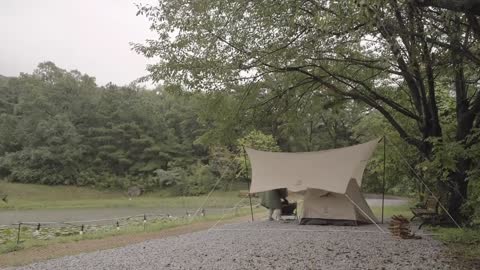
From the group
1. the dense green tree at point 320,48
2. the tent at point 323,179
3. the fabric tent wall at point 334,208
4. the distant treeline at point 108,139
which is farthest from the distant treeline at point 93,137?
the dense green tree at point 320,48

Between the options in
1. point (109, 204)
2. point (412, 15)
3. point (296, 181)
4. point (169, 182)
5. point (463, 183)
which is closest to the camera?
point (412, 15)

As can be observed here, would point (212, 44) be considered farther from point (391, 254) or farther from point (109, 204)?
point (109, 204)

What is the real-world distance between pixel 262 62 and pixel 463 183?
5.36m

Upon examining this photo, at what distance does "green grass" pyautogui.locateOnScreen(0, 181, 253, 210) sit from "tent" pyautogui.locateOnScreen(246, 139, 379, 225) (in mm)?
17435

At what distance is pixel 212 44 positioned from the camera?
820 cm

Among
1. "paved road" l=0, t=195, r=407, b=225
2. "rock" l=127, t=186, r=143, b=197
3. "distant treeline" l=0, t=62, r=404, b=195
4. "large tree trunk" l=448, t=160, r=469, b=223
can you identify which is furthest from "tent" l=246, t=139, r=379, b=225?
"rock" l=127, t=186, r=143, b=197

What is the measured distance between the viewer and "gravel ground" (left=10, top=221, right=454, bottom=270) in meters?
6.16

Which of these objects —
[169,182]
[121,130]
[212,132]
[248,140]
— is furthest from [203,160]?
[212,132]

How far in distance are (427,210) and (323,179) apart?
11.6ft

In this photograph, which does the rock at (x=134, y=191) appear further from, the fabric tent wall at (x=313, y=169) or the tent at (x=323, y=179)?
the tent at (x=323, y=179)

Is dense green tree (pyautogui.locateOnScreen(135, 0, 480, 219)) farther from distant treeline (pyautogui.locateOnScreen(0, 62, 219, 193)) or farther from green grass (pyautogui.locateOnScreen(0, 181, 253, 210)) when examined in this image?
distant treeline (pyautogui.locateOnScreen(0, 62, 219, 193))

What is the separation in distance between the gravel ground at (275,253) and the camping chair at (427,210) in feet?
5.67

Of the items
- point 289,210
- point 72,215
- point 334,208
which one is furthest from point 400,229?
point 72,215

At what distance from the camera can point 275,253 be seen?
7.04 metres
